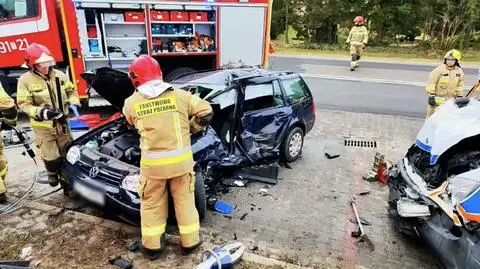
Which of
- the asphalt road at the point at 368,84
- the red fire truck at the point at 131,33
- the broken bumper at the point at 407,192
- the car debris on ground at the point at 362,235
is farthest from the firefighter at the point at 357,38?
the car debris on ground at the point at 362,235

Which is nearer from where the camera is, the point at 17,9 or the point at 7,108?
the point at 7,108

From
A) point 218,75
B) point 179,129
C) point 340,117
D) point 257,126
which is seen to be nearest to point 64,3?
point 218,75

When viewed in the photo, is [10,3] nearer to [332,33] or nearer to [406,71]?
[406,71]

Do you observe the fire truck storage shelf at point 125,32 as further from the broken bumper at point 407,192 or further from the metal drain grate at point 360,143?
the broken bumper at point 407,192

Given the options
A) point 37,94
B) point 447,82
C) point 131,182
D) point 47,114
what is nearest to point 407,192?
point 131,182

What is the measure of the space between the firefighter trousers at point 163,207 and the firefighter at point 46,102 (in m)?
1.69

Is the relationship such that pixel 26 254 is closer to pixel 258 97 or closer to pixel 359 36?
pixel 258 97

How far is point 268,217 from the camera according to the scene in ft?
14.6

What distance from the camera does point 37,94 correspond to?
439 cm

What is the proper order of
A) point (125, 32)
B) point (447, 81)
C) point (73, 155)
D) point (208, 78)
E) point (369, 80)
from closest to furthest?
1. point (73, 155)
2. point (208, 78)
3. point (447, 81)
4. point (125, 32)
5. point (369, 80)

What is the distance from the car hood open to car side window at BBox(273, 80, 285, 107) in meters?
2.21

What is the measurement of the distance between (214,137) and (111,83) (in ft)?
4.26

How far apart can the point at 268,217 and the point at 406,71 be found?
1145 cm

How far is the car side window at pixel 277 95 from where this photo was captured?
5660mm
